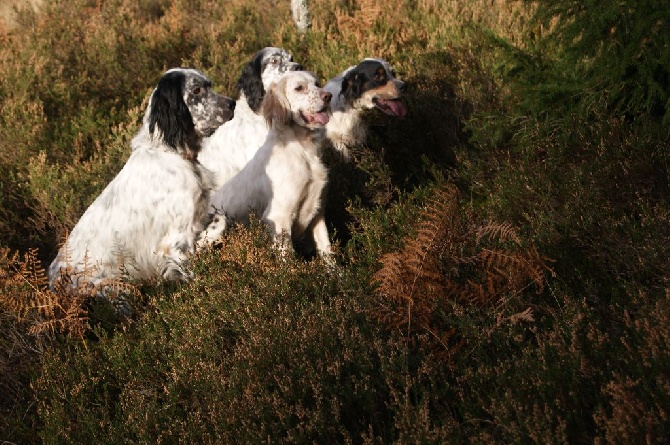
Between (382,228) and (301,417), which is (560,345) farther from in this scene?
(382,228)

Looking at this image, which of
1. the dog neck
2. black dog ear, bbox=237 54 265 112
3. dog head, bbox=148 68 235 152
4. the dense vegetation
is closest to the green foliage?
the dense vegetation

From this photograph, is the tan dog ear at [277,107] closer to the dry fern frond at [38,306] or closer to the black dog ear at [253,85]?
the black dog ear at [253,85]

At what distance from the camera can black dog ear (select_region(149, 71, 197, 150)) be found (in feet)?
14.6

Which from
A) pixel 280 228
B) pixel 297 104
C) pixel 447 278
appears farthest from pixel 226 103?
pixel 447 278

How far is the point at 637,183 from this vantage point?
11.7ft

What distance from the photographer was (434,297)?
3105mm

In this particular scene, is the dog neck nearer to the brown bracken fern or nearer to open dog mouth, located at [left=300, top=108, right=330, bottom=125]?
open dog mouth, located at [left=300, top=108, right=330, bottom=125]

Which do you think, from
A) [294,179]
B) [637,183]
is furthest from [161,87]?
[637,183]

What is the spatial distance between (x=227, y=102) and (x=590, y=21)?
240 centimetres

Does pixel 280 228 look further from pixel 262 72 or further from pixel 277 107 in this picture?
pixel 262 72

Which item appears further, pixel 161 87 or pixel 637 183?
pixel 161 87

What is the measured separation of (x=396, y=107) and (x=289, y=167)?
5.27ft

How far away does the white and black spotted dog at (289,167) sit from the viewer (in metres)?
4.45

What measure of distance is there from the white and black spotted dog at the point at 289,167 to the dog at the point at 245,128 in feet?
2.31
